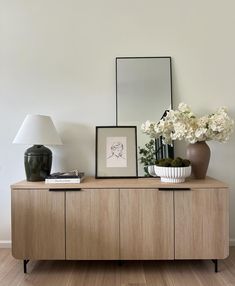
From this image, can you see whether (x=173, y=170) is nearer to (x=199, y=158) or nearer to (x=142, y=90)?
(x=199, y=158)

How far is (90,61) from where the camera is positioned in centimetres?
254

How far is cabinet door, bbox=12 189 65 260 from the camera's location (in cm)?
204

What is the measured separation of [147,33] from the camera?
2525 millimetres

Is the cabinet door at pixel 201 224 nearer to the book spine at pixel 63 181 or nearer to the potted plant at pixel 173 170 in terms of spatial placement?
the potted plant at pixel 173 170

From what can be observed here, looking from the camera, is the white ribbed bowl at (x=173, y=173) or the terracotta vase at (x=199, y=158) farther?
the terracotta vase at (x=199, y=158)

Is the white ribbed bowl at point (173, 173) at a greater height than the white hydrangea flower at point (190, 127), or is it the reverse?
the white hydrangea flower at point (190, 127)

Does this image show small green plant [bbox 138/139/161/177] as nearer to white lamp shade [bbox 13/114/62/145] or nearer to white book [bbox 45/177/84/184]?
white book [bbox 45/177/84/184]

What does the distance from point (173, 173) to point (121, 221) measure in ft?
1.73

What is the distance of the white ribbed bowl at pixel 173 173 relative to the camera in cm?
204

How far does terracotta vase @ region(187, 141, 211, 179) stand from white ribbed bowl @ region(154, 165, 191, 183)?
0.57 ft

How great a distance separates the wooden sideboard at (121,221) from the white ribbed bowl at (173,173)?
7 cm

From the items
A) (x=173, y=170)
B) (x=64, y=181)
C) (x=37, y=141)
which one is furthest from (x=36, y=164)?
(x=173, y=170)

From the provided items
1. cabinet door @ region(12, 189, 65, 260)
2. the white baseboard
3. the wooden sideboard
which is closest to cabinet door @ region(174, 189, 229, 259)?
the wooden sideboard

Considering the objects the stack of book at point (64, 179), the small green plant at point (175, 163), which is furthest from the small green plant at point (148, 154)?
the stack of book at point (64, 179)
